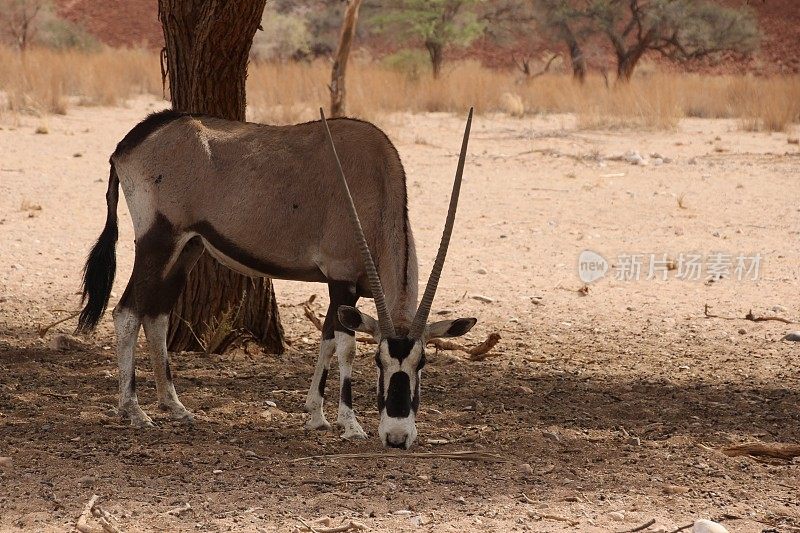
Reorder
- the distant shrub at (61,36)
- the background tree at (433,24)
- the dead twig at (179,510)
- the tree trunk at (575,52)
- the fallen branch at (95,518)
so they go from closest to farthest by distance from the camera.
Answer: the fallen branch at (95,518) → the dead twig at (179,510) → the background tree at (433,24) → the tree trunk at (575,52) → the distant shrub at (61,36)

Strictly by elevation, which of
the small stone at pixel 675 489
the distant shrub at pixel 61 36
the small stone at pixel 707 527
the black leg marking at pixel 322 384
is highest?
the distant shrub at pixel 61 36

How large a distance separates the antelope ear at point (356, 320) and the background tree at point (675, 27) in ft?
84.1

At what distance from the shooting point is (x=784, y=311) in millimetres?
7867

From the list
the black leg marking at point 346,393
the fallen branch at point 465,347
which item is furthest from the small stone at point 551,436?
the fallen branch at point 465,347

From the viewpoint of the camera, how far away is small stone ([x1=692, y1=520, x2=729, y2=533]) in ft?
12.8

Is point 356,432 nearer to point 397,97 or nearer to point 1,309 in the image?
point 1,309

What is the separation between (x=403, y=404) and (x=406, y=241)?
0.80m

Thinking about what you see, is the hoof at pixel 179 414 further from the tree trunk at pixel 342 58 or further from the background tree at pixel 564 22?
the background tree at pixel 564 22

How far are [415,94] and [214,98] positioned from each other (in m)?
15.2

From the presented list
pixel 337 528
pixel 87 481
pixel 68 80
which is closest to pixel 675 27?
pixel 68 80

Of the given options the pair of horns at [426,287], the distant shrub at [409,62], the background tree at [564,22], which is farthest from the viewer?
the background tree at [564,22]

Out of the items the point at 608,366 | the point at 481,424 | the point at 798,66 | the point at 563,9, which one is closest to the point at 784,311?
the point at 608,366

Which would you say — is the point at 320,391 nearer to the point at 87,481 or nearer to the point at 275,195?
the point at 275,195

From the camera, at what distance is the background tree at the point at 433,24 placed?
98.7 ft
